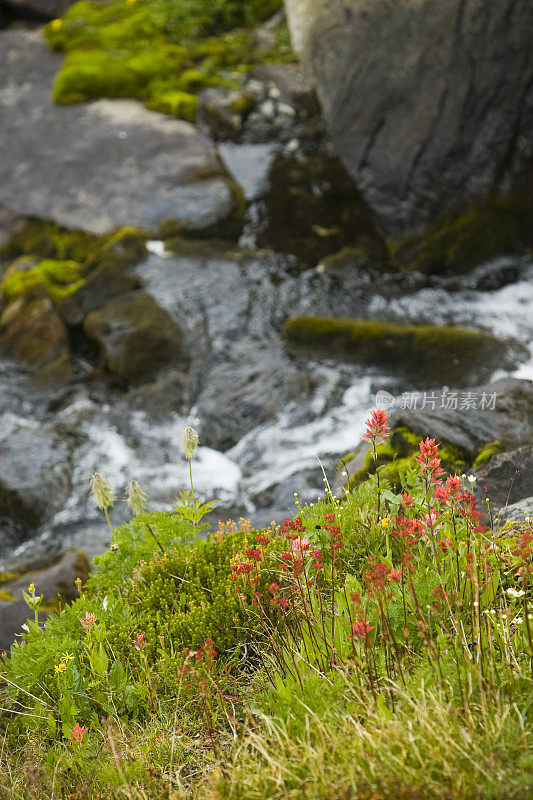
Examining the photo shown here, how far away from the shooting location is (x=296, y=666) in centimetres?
297

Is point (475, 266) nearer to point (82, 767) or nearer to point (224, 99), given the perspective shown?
point (224, 99)

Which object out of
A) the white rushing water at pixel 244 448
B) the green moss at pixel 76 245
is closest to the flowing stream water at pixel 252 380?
the white rushing water at pixel 244 448

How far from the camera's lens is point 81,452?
306 inches

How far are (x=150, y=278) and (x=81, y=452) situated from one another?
2.85 m

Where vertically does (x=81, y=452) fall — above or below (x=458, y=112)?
below

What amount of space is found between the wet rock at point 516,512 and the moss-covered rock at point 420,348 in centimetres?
346

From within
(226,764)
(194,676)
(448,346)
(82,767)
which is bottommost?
(448,346)

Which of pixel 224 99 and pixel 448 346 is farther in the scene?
pixel 224 99

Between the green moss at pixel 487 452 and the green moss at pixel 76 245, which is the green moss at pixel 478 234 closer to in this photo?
the green moss at pixel 76 245

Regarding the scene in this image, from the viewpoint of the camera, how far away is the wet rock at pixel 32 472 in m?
7.05

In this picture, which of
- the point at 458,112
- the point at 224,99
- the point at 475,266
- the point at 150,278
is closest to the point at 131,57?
the point at 224,99

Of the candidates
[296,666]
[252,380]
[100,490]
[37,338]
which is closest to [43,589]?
[100,490]

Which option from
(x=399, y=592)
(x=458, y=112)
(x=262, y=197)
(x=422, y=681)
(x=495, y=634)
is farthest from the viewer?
(x=262, y=197)

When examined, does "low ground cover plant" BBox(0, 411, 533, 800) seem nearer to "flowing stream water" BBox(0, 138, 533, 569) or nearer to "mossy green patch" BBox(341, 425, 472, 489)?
"mossy green patch" BBox(341, 425, 472, 489)
